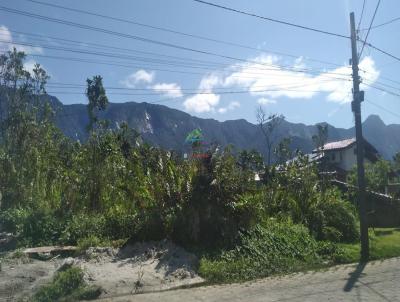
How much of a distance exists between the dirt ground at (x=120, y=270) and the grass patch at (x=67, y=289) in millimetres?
200

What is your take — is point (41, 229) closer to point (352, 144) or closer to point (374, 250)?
point (374, 250)

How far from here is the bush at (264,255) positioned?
11.1m

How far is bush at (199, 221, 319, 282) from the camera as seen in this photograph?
11.1 meters

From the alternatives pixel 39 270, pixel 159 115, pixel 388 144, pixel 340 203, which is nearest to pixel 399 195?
pixel 340 203

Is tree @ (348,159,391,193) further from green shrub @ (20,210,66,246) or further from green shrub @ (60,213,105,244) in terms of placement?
green shrub @ (20,210,66,246)

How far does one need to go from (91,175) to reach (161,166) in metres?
3.13

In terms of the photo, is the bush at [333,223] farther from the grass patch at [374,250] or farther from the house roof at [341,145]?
the house roof at [341,145]

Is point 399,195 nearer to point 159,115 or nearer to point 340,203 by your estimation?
point 340,203

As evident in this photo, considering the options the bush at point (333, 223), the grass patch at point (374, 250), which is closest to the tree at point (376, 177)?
the bush at point (333, 223)

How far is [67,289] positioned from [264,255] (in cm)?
521

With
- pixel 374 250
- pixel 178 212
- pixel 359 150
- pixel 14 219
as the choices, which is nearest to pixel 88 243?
pixel 178 212

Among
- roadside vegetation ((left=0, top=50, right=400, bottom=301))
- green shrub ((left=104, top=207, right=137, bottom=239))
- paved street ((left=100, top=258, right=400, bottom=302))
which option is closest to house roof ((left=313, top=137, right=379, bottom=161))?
roadside vegetation ((left=0, top=50, right=400, bottom=301))

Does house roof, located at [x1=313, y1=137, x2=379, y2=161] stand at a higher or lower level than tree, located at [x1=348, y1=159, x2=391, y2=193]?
higher

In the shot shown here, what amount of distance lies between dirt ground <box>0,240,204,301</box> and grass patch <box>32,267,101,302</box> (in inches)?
7.9
